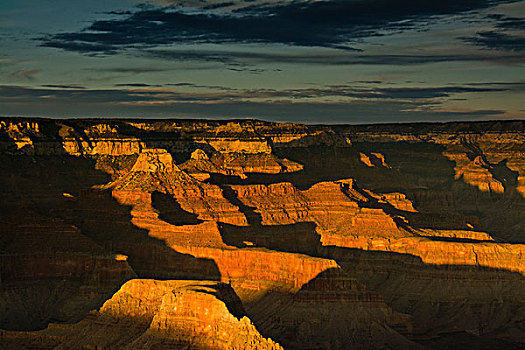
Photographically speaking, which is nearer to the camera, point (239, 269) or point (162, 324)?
point (162, 324)

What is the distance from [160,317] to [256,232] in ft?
182

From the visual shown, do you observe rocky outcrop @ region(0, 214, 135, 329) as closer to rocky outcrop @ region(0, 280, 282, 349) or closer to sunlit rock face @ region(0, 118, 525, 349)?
sunlit rock face @ region(0, 118, 525, 349)

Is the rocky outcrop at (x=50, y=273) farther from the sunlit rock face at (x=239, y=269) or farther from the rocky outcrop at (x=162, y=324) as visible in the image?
the rocky outcrop at (x=162, y=324)

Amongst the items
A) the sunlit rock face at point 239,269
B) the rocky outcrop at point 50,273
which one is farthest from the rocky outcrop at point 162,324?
the rocky outcrop at point 50,273

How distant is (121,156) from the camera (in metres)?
180

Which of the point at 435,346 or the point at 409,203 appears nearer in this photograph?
the point at 435,346

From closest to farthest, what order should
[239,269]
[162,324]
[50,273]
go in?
[162,324] < [239,269] < [50,273]

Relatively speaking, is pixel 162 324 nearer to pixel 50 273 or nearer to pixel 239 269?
pixel 239 269

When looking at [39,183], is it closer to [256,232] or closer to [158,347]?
[256,232]

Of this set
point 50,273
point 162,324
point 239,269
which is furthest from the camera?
point 50,273

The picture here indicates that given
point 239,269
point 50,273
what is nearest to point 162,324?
point 239,269

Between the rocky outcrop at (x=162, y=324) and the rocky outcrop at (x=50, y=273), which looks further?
the rocky outcrop at (x=50, y=273)

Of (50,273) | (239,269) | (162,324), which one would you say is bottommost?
(50,273)

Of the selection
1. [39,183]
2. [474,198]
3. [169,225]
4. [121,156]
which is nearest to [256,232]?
[169,225]
